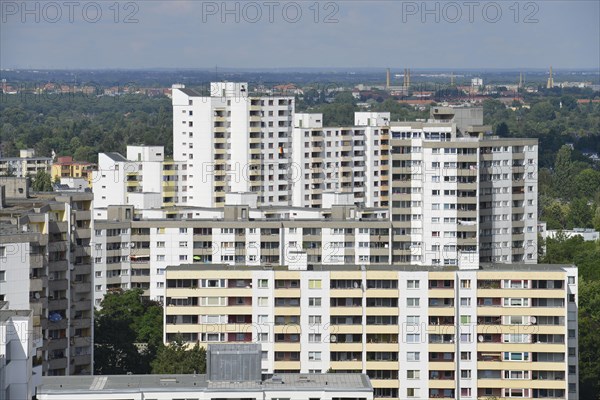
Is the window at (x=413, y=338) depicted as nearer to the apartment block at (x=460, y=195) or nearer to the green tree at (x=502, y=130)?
the apartment block at (x=460, y=195)

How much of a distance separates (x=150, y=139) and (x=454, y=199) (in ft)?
189

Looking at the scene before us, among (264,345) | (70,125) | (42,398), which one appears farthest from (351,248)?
(70,125)

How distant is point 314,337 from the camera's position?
40.4m

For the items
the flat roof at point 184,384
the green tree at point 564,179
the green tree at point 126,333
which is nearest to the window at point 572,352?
→ the green tree at point 126,333

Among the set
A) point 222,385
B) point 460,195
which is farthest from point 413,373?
point 460,195

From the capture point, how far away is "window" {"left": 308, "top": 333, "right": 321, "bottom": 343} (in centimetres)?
4034

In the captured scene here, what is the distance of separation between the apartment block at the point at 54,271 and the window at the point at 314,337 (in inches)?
175

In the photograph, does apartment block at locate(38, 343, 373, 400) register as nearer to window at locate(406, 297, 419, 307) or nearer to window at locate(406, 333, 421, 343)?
window at locate(406, 333, 421, 343)

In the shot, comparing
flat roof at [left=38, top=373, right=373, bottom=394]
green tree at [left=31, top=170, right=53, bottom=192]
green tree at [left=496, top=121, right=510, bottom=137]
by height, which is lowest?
green tree at [left=31, top=170, right=53, bottom=192]

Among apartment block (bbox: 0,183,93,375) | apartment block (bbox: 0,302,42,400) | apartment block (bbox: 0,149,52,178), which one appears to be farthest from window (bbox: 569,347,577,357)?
apartment block (bbox: 0,149,52,178)

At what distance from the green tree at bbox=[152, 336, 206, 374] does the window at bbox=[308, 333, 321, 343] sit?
2304 millimetres

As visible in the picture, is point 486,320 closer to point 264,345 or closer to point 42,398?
point 264,345

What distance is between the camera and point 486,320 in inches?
1577

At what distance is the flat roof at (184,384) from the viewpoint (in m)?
29.8
